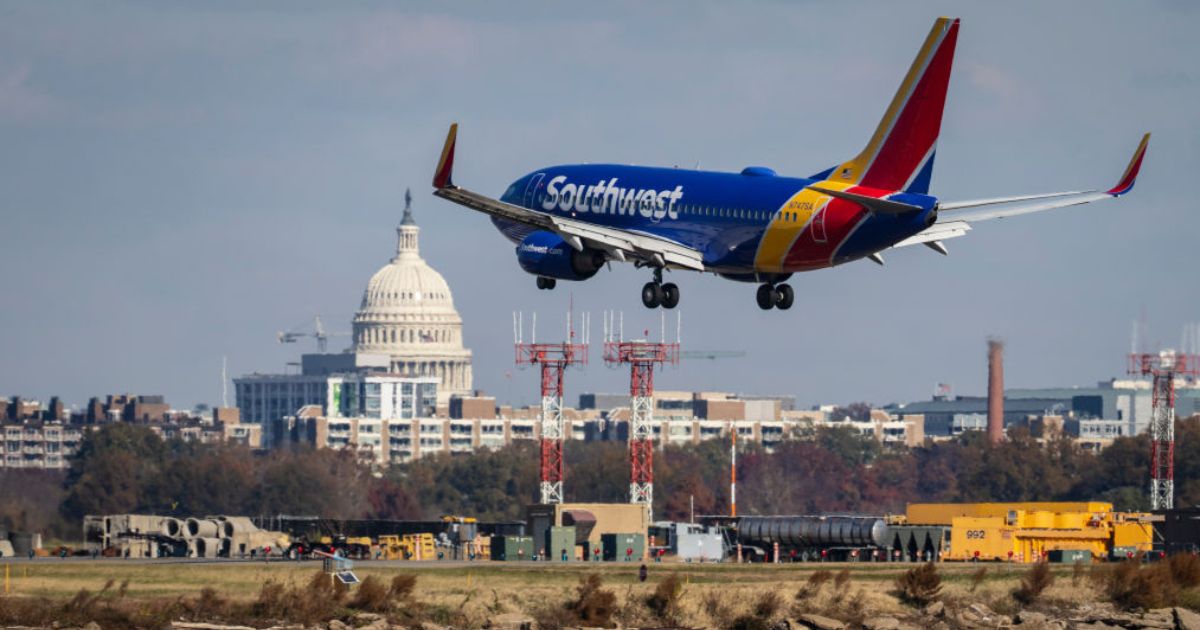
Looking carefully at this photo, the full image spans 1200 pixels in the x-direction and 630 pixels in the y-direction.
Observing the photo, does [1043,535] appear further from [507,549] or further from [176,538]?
[176,538]

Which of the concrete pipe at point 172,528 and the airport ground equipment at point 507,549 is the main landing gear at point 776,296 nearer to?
the airport ground equipment at point 507,549

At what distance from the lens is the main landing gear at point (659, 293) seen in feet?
352

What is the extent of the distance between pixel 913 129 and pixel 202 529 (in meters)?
58.4

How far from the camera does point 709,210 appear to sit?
4141 inches

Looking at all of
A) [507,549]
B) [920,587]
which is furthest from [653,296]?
[507,549]

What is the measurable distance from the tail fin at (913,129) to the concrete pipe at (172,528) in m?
55.1

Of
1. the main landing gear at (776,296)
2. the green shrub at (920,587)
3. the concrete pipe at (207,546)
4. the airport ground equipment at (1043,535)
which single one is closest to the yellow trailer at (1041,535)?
the airport ground equipment at (1043,535)

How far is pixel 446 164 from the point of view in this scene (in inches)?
3871

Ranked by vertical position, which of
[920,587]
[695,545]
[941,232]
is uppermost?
[941,232]

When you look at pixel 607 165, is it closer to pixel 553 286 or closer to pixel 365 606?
pixel 553 286

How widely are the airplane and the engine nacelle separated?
60mm

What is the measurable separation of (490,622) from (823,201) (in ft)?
70.2

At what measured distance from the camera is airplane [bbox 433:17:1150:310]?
101062 millimetres

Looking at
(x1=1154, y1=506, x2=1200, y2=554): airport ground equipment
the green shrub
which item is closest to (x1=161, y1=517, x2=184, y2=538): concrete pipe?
the green shrub
